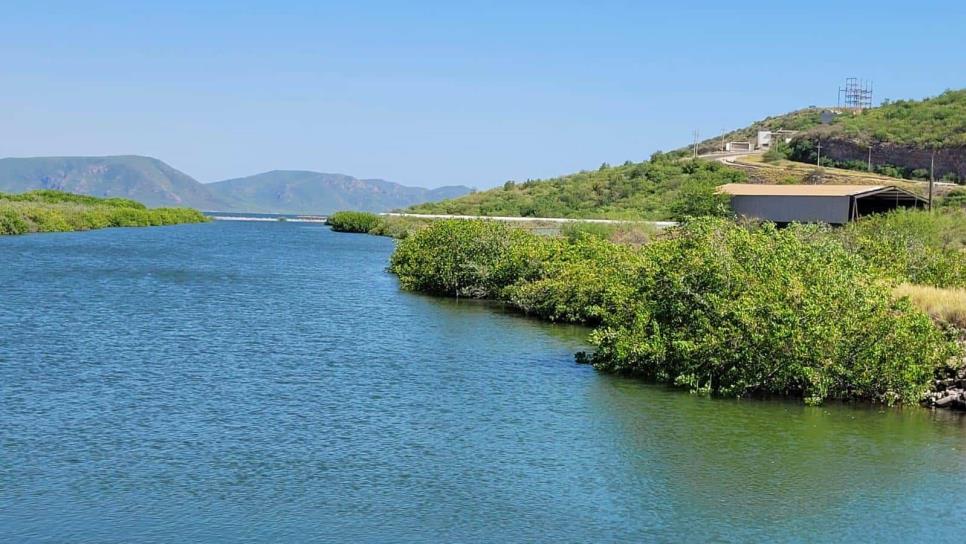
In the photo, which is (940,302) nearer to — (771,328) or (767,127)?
(771,328)

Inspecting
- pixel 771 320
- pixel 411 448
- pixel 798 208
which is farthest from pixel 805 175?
pixel 411 448

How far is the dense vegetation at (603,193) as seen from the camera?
330ft

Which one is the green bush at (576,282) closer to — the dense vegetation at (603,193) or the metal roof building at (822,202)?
the metal roof building at (822,202)

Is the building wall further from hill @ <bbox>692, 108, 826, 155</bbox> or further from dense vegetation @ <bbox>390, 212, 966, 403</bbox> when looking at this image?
hill @ <bbox>692, 108, 826, 155</bbox>

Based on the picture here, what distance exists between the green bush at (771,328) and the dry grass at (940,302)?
1.40 metres

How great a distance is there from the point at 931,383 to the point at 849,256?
4.41 m

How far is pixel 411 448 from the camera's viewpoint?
66.0 feet

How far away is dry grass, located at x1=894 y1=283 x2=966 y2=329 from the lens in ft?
88.2

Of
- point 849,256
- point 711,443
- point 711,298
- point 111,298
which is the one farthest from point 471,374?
point 111,298

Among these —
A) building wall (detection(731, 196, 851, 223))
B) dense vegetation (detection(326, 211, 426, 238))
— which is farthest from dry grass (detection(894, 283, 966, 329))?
dense vegetation (detection(326, 211, 426, 238))

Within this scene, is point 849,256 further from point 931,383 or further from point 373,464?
point 373,464

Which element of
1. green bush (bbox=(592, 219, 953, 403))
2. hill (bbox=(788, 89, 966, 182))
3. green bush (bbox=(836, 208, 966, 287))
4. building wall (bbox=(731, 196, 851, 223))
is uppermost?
hill (bbox=(788, 89, 966, 182))

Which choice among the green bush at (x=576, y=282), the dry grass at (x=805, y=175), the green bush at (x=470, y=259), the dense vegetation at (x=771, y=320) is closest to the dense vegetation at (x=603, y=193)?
the dry grass at (x=805, y=175)

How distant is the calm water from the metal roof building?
1257 inches
